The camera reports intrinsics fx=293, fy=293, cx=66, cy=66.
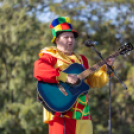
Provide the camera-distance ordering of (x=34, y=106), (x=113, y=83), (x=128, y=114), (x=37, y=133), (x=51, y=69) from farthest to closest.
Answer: (x=128, y=114)
(x=113, y=83)
(x=37, y=133)
(x=34, y=106)
(x=51, y=69)

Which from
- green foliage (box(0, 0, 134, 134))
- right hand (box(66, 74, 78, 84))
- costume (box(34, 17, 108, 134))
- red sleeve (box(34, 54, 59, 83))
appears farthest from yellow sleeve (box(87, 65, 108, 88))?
green foliage (box(0, 0, 134, 134))

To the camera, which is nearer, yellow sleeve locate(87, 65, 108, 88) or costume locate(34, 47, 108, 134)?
costume locate(34, 47, 108, 134)

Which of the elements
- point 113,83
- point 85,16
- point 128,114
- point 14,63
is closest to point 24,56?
point 14,63

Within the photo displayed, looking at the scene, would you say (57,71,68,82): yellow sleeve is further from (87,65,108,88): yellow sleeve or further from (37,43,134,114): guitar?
(87,65,108,88): yellow sleeve

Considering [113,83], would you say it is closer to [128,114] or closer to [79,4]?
[128,114]

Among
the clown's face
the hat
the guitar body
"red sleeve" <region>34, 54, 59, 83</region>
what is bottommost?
the guitar body

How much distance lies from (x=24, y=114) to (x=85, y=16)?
3.12m

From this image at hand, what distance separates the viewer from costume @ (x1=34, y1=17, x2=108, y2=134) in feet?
8.86

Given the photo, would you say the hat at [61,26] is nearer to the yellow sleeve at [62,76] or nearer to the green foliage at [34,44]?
the yellow sleeve at [62,76]

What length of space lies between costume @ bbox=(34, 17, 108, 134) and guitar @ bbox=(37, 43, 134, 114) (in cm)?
7

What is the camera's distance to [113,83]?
876 centimetres

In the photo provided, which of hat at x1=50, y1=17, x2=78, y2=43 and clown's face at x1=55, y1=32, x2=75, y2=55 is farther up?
hat at x1=50, y1=17, x2=78, y2=43

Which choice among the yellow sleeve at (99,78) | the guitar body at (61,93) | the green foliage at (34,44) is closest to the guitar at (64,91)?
the guitar body at (61,93)

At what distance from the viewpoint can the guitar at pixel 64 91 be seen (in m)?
2.67
